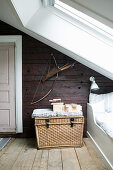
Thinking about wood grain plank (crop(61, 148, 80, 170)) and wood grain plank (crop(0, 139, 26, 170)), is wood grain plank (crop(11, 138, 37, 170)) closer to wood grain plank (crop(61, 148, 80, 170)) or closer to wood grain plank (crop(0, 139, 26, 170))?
wood grain plank (crop(0, 139, 26, 170))

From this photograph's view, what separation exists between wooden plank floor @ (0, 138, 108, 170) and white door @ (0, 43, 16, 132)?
1.70 ft

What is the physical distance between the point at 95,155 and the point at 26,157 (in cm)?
103

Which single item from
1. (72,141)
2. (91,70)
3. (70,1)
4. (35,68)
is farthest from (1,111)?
(70,1)

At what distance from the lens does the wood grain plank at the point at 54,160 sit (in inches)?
94.6

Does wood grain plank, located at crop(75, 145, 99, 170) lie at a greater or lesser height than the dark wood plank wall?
lesser

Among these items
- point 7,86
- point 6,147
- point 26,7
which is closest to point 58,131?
point 6,147

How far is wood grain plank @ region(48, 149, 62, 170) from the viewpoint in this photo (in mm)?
2402

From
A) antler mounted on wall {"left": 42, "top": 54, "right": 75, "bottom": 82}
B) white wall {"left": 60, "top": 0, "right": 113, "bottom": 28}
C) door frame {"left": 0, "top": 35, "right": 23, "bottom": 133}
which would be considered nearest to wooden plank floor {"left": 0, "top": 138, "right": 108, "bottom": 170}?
door frame {"left": 0, "top": 35, "right": 23, "bottom": 133}

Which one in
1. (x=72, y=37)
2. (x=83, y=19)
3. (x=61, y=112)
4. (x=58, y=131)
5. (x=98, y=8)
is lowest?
(x=58, y=131)

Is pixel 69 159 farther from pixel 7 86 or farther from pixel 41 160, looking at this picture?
pixel 7 86

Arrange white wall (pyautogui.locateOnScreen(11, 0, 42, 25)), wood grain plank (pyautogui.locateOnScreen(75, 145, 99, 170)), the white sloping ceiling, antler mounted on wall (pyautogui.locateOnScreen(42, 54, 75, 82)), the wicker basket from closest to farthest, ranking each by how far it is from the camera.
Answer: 1. white wall (pyautogui.locateOnScreen(11, 0, 42, 25))
2. wood grain plank (pyautogui.locateOnScreen(75, 145, 99, 170))
3. the white sloping ceiling
4. the wicker basket
5. antler mounted on wall (pyautogui.locateOnScreen(42, 54, 75, 82))

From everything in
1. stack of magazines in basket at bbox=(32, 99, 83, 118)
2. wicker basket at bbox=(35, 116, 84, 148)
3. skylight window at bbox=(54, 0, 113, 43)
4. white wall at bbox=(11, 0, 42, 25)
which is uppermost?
white wall at bbox=(11, 0, 42, 25)

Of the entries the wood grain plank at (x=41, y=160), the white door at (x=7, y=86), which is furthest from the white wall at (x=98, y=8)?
the white door at (x=7, y=86)

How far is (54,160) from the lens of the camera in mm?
2619
